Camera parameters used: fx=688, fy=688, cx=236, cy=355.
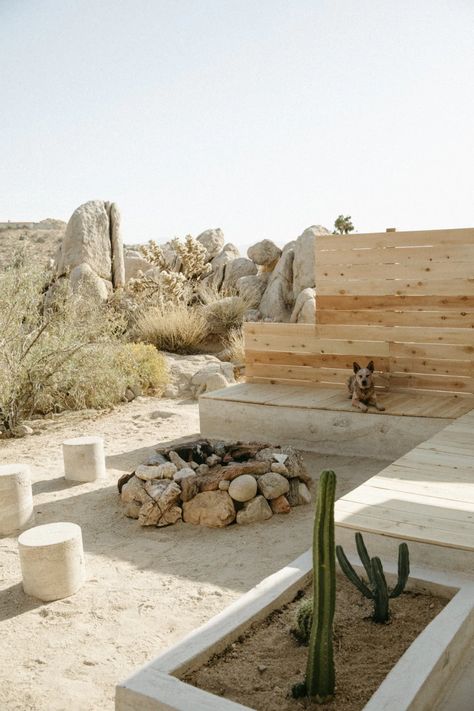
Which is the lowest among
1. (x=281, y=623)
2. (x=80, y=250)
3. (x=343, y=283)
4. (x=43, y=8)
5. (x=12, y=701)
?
(x=12, y=701)

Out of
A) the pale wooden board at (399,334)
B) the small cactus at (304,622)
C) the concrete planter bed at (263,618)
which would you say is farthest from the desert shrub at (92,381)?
the small cactus at (304,622)

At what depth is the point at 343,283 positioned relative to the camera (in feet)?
27.9

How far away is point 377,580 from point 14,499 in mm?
3420

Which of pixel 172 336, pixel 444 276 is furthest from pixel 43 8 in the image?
pixel 172 336

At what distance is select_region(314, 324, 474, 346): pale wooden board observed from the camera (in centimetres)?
783

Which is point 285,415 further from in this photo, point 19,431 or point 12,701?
point 12,701

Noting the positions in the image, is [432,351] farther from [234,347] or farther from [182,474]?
[234,347]

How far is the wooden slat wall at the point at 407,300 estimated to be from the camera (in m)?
7.82

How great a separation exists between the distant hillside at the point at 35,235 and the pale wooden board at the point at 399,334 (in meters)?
27.6

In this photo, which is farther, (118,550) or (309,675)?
(118,550)

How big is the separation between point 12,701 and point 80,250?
1631cm

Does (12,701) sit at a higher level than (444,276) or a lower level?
lower

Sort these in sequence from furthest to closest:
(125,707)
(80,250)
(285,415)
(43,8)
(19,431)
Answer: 1. (80,250)
2. (19,431)
3. (285,415)
4. (43,8)
5. (125,707)

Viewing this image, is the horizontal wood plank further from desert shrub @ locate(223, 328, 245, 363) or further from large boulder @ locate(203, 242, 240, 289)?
large boulder @ locate(203, 242, 240, 289)
